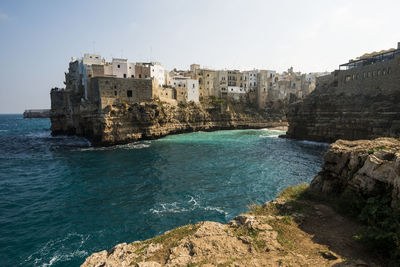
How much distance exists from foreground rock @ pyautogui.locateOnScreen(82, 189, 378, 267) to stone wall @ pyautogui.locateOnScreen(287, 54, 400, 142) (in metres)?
31.3

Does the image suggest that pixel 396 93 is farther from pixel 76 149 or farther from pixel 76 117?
pixel 76 117

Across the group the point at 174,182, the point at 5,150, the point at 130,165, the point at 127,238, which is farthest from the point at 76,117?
the point at 127,238

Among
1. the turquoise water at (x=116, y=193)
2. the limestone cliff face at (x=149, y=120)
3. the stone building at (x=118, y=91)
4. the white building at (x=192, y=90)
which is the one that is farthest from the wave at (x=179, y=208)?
the white building at (x=192, y=90)

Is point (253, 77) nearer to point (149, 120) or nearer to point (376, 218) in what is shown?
point (149, 120)

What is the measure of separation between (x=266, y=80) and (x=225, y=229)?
83.4m

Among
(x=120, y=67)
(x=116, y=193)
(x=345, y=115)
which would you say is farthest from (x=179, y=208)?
(x=120, y=67)

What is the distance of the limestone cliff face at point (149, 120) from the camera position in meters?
43.9

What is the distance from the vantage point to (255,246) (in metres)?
6.80

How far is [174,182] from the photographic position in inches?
854

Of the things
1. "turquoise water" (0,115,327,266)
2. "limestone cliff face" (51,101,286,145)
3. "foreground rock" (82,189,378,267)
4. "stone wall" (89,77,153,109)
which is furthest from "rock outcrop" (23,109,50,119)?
"foreground rock" (82,189,378,267)

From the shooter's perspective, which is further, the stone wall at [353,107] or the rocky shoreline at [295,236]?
the stone wall at [353,107]

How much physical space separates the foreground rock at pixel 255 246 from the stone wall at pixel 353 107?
31.3m

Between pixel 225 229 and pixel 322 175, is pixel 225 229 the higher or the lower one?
the lower one

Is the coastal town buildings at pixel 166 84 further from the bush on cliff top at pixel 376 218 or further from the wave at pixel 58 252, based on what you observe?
the bush on cliff top at pixel 376 218
